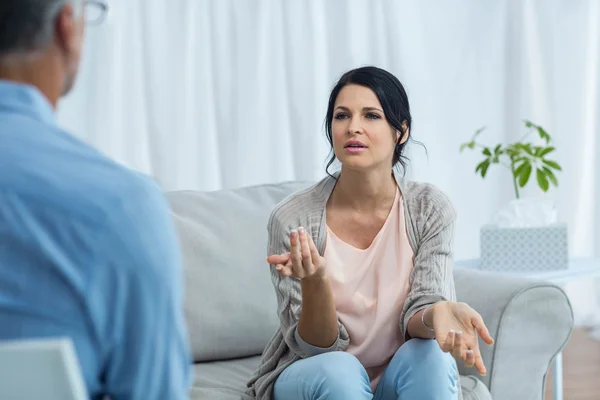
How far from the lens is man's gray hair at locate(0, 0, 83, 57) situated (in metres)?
0.81

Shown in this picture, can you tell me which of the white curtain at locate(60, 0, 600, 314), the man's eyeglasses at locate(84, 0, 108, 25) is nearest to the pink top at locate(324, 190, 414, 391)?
the man's eyeglasses at locate(84, 0, 108, 25)

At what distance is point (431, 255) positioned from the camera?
77.4 inches

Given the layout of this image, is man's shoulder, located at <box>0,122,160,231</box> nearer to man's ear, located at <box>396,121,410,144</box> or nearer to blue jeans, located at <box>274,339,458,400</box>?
blue jeans, located at <box>274,339,458,400</box>

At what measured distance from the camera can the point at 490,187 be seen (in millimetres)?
4016

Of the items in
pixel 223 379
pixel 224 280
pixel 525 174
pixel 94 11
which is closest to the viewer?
pixel 94 11

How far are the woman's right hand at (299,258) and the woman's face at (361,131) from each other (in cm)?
37

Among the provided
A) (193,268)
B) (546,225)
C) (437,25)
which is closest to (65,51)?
(193,268)

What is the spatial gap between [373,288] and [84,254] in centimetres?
132

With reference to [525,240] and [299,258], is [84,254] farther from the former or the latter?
[525,240]

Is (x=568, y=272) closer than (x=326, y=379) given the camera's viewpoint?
No

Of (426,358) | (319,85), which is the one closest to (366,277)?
(426,358)

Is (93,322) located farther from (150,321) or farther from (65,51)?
(65,51)

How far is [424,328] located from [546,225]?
114 cm

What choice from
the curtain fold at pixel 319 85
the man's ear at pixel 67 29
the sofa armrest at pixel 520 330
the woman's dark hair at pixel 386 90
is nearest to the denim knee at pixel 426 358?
the sofa armrest at pixel 520 330
